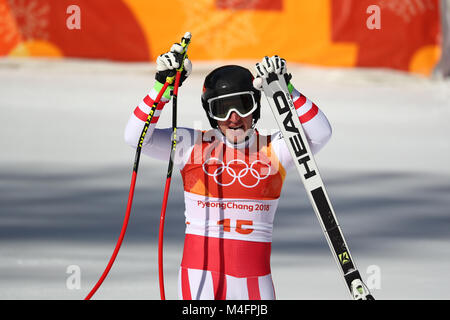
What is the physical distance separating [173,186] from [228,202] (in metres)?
6.76

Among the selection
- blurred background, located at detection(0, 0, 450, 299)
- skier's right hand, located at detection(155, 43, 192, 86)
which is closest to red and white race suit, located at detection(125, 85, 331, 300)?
skier's right hand, located at detection(155, 43, 192, 86)

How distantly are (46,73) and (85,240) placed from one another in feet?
36.7

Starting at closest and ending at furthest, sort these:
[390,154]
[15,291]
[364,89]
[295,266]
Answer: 1. [15,291]
2. [295,266]
3. [390,154]
4. [364,89]

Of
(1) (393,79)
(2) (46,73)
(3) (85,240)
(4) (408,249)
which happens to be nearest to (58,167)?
(3) (85,240)

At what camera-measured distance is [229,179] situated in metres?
5.00

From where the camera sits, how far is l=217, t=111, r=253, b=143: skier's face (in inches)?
195

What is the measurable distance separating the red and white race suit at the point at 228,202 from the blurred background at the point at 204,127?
2414mm

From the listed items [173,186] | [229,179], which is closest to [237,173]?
[229,179]

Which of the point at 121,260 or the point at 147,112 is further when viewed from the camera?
the point at 121,260

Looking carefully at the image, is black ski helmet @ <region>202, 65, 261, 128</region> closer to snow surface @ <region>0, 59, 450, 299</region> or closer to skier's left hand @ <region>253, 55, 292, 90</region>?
skier's left hand @ <region>253, 55, 292, 90</region>

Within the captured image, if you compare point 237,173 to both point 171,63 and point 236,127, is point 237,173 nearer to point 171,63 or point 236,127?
point 236,127

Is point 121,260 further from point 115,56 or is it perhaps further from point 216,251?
point 115,56

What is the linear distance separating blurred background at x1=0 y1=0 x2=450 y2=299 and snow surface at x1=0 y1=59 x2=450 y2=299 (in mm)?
26

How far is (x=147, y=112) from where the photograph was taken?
16.3 ft
